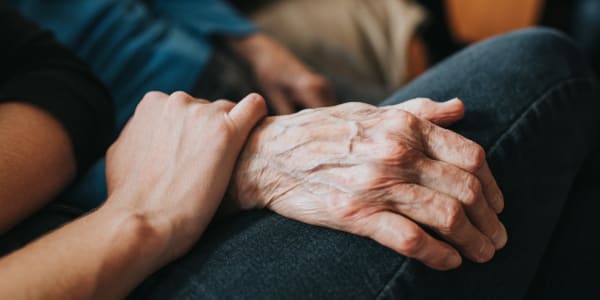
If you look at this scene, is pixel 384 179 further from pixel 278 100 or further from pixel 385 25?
pixel 385 25

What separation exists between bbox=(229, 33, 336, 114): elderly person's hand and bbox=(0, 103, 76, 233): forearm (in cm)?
58

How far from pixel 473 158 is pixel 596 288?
0.27 m

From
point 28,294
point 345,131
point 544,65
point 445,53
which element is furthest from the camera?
point 445,53

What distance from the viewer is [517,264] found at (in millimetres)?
581

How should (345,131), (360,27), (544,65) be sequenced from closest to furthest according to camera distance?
1. (345,131)
2. (544,65)
3. (360,27)

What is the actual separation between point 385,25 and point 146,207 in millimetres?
1288

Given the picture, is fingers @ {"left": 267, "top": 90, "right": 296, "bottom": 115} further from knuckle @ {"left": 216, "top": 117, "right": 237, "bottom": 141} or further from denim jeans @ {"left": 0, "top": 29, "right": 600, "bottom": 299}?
knuckle @ {"left": 216, "top": 117, "right": 237, "bottom": 141}

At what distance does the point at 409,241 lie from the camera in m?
0.48

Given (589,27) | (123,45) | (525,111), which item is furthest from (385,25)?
(525,111)

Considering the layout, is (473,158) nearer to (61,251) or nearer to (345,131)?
(345,131)

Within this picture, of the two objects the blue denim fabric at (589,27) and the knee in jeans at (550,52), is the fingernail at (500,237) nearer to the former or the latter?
the knee in jeans at (550,52)

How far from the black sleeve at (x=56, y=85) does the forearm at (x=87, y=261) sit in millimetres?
209

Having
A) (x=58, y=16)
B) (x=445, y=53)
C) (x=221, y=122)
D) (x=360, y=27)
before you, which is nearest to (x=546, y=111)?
(x=221, y=122)

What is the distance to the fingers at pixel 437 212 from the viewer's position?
499mm
